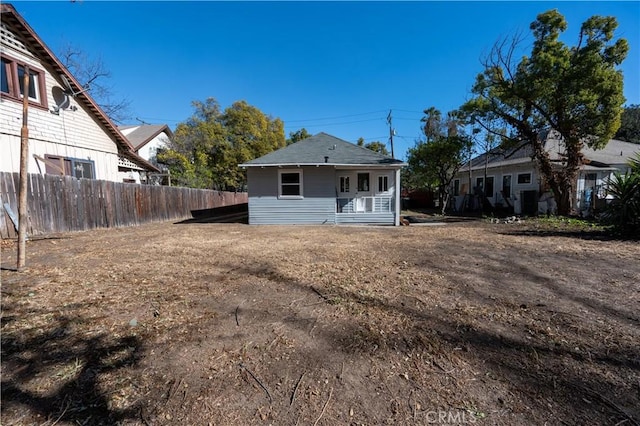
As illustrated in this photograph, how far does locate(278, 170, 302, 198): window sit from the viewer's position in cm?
1160

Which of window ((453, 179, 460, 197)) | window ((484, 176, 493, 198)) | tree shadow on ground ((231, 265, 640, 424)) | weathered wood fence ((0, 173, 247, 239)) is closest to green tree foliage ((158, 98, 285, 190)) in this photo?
weathered wood fence ((0, 173, 247, 239))

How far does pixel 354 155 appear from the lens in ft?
40.0

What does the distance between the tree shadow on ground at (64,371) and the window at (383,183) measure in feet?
36.1

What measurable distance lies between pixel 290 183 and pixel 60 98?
894cm

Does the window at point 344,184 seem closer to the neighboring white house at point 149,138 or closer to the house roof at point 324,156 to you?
the house roof at point 324,156

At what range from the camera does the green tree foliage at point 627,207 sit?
7.55 m

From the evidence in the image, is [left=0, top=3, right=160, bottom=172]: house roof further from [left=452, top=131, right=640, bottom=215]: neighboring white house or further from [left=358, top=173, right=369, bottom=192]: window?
[left=452, top=131, right=640, bottom=215]: neighboring white house

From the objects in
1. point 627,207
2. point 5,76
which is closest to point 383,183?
point 627,207

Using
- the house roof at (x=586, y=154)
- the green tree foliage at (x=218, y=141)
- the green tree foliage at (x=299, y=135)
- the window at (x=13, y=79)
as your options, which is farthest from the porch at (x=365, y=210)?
the green tree foliage at (x=299, y=135)

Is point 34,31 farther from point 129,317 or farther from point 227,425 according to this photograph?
point 227,425

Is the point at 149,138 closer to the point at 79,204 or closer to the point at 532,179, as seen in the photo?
the point at 79,204

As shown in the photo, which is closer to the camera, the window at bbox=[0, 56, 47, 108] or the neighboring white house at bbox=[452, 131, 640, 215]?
the window at bbox=[0, 56, 47, 108]

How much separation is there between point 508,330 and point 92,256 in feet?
22.3

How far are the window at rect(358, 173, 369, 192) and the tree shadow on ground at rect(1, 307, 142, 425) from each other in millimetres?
10806
